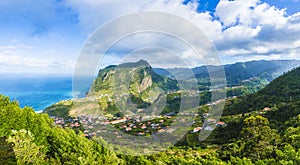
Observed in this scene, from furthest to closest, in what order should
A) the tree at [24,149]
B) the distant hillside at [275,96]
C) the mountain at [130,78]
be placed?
the distant hillside at [275,96], the mountain at [130,78], the tree at [24,149]

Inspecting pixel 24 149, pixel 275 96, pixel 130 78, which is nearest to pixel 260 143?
pixel 24 149

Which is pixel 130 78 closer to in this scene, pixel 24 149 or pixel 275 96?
pixel 275 96

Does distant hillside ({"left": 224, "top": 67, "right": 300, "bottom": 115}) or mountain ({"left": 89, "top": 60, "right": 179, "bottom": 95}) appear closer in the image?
mountain ({"left": 89, "top": 60, "right": 179, "bottom": 95})

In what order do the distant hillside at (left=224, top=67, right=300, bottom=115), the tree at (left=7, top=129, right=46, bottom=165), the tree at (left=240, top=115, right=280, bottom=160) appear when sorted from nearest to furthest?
1. the tree at (left=7, top=129, right=46, bottom=165)
2. the tree at (left=240, top=115, right=280, bottom=160)
3. the distant hillside at (left=224, top=67, right=300, bottom=115)

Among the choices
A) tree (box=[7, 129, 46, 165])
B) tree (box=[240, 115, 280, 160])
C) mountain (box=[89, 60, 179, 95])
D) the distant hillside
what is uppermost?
mountain (box=[89, 60, 179, 95])

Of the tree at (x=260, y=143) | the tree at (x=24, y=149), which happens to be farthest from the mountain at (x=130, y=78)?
the tree at (x=260, y=143)

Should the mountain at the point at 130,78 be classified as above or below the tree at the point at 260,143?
above

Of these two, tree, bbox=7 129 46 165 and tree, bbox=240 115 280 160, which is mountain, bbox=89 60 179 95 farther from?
tree, bbox=240 115 280 160

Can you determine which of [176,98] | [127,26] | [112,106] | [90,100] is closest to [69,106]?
[90,100]

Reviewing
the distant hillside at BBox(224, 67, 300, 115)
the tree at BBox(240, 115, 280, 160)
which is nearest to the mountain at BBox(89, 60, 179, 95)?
the tree at BBox(240, 115, 280, 160)

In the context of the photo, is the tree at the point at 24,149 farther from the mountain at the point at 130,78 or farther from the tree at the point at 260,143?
the tree at the point at 260,143

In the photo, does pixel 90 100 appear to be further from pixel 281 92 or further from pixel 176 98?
pixel 281 92

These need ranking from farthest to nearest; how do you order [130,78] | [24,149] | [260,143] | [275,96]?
[130,78]
[275,96]
[260,143]
[24,149]
